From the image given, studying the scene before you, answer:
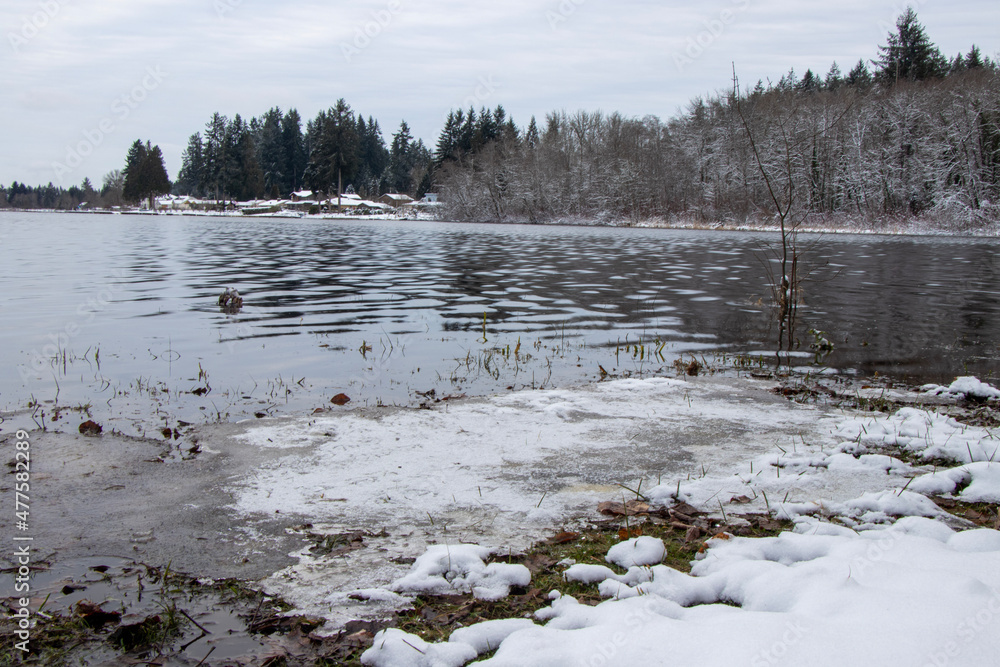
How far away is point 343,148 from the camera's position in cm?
9800

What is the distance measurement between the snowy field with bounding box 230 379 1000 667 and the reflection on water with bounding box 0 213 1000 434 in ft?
6.12

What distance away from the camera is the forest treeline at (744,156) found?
162 ft

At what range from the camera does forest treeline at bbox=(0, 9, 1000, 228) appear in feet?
162

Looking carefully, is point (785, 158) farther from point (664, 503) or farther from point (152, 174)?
point (152, 174)

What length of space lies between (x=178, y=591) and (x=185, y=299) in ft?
41.9

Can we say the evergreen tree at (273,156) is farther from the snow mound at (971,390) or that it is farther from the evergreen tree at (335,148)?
the snow mound at (971,390)

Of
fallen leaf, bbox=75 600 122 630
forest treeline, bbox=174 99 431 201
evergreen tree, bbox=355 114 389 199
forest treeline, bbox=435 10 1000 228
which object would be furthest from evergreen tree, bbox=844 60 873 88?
fallen leaf, bbox=75 600 122 630

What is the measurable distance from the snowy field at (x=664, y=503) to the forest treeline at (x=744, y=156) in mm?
7221

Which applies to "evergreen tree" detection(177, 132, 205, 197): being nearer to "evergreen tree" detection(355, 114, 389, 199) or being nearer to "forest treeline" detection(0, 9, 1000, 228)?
"forest treeline" detection(0, 9, 1000, 228)

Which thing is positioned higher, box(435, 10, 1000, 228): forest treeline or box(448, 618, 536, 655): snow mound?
box(435, 10, 1000, 228): forest treeline

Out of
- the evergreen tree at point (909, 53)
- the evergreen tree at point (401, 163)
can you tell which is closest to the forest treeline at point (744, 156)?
the evergreen tree at point (909, 53)

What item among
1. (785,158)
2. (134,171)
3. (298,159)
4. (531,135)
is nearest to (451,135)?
(531,135)

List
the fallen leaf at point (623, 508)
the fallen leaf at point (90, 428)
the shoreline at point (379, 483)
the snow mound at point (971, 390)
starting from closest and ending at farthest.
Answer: the shoreline at point (379, 483), the fallen leaf at point (623, 508), the fallen leaf at point (90, 428), the snow mound at point (971, 390)

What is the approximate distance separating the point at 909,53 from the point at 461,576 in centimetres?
8428
